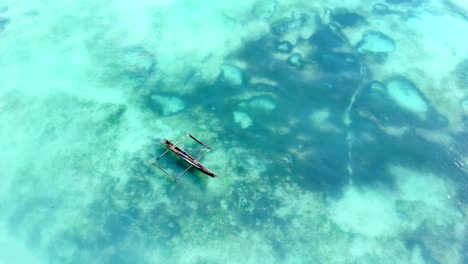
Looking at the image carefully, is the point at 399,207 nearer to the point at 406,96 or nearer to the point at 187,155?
the point at 406,96

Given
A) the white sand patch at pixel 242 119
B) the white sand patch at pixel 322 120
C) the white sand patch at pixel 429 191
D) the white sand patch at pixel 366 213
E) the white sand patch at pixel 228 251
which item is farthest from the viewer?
the white sand patch at pixel 242 119

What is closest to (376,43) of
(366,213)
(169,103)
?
(366,213)

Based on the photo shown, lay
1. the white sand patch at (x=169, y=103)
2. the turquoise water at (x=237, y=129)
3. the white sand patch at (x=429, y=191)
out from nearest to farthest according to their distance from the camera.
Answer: the turquoise water at (x=237, y=129), the white sand patch at (x=429, y=191), the white sand patch at (x=169, y=103)

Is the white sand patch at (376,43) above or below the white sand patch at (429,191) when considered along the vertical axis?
above

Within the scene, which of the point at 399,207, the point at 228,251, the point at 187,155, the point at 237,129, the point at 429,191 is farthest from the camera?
the point at 237,129

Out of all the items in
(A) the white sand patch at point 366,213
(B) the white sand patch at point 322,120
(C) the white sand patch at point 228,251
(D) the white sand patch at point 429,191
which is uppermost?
(B) the white sand patch at point 322,120

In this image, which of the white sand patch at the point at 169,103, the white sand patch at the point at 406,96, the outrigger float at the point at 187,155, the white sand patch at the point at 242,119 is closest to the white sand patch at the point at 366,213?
the white sand patch at the point at 406,96

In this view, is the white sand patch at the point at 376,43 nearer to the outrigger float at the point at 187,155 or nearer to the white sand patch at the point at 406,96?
the white sand patch at the point at 406,96

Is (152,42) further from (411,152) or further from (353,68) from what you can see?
(411,152)

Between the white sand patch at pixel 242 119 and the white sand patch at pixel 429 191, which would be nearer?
the white sand patch at pixel 429 191
